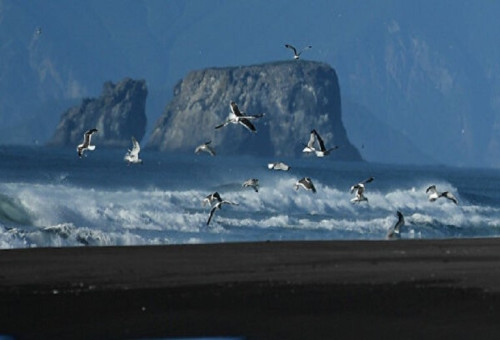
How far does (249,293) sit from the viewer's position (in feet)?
70.6

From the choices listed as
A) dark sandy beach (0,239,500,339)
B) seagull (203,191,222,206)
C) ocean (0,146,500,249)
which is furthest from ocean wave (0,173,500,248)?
dark sandy beach (0,239,500,339)

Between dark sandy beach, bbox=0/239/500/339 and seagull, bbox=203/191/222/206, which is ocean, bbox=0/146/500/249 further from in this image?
dark sandy beach, bbox=0/239/500/339

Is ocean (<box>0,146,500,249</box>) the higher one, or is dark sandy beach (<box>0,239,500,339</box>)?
ocean (<box>0,146,500,249</box>)

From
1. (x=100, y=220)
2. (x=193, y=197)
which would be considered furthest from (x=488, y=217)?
(x=100, y=220)

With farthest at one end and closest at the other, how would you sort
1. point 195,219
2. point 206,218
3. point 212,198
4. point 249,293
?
point 206,218 < point 195,219 < point 212,198 < point 249,293

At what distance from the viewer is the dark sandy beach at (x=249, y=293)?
18.1 metres

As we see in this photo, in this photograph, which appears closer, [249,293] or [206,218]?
[249,293]

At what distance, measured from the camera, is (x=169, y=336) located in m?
17.5

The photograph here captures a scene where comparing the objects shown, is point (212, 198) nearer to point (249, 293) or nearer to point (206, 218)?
point (206, 218)

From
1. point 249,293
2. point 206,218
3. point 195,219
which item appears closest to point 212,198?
point 195,219

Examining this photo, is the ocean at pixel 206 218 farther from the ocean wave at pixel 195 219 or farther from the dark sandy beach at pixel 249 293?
the dark sandy beach at pixel 249 293

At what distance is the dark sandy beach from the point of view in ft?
59.5

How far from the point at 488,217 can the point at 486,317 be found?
131ft

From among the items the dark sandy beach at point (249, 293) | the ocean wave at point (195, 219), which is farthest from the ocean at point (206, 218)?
the dark sandy beach at point (249, 293)
